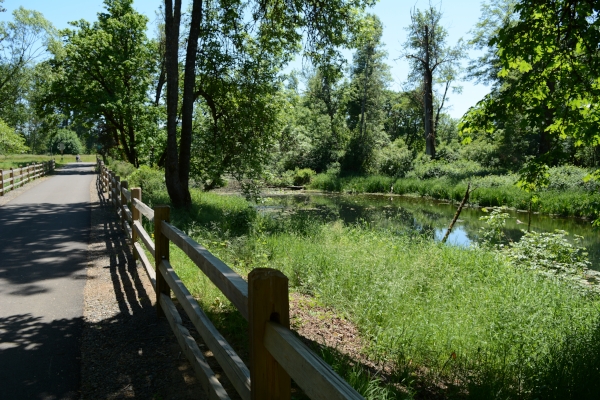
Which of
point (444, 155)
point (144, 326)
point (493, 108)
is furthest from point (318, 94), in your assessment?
point (144, 326)

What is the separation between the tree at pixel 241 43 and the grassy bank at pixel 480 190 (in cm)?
1043

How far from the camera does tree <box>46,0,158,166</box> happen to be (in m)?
28.0

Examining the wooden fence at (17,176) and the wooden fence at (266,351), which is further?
the wooden fence at (17,176)

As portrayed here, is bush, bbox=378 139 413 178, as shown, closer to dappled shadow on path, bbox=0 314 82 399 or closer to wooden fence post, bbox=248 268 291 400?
dappled shadow on path, bbox=0 314 82 399

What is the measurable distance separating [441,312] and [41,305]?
18.3 feet

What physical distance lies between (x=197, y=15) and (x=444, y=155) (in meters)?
34.1

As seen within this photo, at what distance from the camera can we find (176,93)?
47.2ft

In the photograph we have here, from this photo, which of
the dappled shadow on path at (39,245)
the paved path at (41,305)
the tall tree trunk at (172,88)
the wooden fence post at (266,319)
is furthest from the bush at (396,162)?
the wooden fence post at (266,319)

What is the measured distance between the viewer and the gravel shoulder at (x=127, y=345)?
402 centimetres

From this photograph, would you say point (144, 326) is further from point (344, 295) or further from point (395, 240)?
point (395, 240)

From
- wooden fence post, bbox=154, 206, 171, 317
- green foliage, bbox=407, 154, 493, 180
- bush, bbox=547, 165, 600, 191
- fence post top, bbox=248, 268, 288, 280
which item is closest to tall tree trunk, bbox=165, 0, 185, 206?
wooden fence post, bbox=154, 206, 171, 317

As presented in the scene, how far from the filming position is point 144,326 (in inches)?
215

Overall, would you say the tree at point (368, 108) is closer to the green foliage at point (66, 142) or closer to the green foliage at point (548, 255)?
the green foliage at point (548, 255)

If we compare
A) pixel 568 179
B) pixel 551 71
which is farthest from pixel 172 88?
pixel 568 179
